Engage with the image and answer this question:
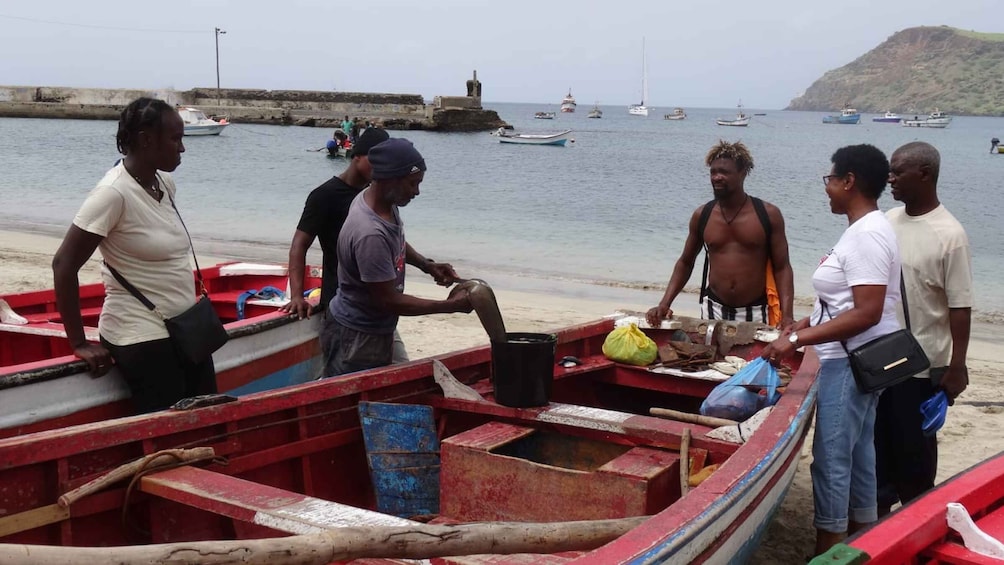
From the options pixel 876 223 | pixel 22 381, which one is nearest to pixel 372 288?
pixel 22 381

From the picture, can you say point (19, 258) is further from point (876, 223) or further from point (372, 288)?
point (876, 223)

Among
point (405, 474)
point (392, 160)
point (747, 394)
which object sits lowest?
point (405, 474)

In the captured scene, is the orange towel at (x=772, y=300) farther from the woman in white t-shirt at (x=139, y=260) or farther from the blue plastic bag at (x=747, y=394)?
the woman in white t-shirt at (x=139, y=260)

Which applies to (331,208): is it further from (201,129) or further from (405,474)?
(201,129)

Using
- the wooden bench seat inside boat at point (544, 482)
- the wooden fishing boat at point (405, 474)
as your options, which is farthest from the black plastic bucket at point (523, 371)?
the wooden bench seat inside boat at point (544, 482)

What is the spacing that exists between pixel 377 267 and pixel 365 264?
6 centimetres

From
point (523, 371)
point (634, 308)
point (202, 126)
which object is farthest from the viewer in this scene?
point (202, 126)

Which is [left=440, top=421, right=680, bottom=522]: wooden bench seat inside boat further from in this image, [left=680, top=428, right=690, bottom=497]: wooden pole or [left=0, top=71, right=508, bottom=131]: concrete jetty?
[left=0, top=71, right=508, bottom=131]: concrete jetty

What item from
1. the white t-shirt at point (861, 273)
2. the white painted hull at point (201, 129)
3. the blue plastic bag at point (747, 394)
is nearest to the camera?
the white t-shirt at point (861, 273)

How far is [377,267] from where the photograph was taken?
12.9 feet

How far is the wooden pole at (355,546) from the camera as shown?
194cm

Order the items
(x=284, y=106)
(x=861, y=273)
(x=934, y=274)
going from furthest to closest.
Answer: (x=284, y=106) → (x=934, y=274) → (x=861, y=273)

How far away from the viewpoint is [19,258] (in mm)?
14438

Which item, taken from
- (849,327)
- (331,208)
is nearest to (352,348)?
(331,208)
